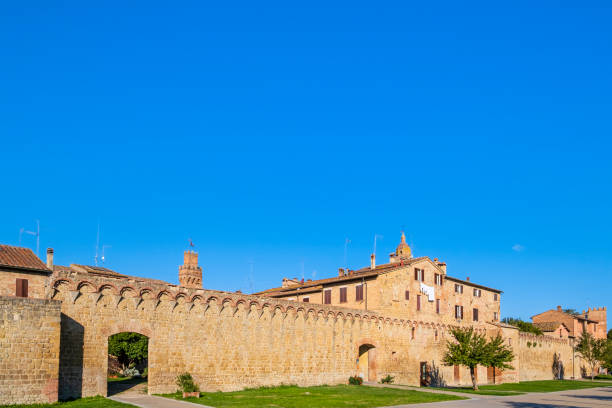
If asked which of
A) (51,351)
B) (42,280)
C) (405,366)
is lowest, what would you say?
(405,366)

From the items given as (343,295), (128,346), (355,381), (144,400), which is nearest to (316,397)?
(144,400)

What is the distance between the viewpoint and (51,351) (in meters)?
23.5

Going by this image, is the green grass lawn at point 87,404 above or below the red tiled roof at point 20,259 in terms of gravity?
below

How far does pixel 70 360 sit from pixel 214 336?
338 inches

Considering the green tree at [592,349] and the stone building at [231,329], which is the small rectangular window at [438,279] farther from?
the green tree at [592,349]

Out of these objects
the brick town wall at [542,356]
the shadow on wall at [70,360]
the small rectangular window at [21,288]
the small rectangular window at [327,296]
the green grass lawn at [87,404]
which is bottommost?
the brick town wall at [542,356]

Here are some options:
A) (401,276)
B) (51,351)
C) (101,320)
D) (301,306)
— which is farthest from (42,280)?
(401,276)

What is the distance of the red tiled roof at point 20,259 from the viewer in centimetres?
2903

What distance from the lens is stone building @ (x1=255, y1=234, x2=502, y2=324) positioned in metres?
45.5

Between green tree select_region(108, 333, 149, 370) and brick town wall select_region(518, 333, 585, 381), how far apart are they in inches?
1540

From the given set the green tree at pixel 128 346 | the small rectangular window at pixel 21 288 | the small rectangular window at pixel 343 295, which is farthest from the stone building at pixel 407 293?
the small rectangular window at pixel 21 288

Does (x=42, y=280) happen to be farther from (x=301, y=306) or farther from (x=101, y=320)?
(x=301, y=306)

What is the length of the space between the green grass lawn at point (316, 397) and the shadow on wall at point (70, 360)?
4.85 meters

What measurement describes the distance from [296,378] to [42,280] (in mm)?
16860
